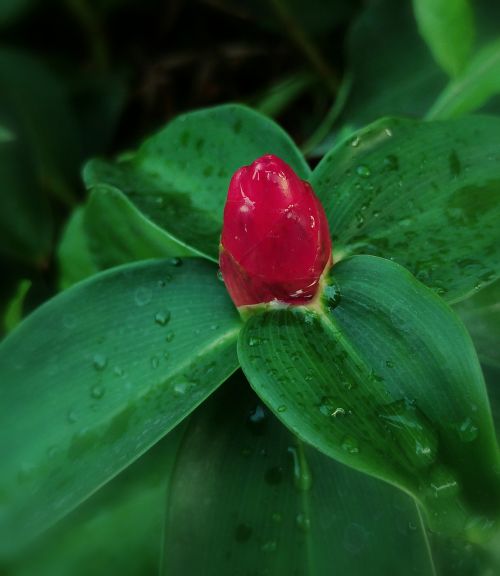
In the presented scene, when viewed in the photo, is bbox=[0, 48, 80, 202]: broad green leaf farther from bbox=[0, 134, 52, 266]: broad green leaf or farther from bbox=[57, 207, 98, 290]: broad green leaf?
bbox=[57, 207, 98, 290]: broad green leaf

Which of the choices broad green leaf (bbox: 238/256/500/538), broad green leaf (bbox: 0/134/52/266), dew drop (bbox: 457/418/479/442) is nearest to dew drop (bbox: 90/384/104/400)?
broad green leaf (bbox: 238/256/500/538)

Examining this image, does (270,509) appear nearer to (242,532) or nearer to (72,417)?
(242,532)

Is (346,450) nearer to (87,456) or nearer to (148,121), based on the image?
(87,456)

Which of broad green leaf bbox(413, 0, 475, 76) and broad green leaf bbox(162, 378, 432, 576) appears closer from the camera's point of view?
broad green leaf bbox(162, 378, 432, 576)

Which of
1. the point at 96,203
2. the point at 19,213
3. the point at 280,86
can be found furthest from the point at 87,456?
the point at 280,86

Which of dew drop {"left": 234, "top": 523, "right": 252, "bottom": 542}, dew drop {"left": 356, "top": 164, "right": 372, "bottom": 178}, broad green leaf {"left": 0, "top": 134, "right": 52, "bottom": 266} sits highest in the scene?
dew drop {"left": 356, "top": 164, "right": 372, "bottom": 178}

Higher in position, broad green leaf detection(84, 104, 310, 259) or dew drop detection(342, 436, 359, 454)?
broad green leaf detection(84, 104, 310, 259)

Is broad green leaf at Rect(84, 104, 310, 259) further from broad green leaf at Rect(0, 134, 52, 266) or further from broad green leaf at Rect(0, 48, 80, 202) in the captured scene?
broad green leaf at Rect(0, 48, 80, 202)

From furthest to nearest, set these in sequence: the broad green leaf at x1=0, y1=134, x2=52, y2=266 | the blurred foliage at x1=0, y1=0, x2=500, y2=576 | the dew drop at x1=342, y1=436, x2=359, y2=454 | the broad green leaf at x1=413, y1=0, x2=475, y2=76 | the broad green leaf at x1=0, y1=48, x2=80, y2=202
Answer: the broad green leaf at x1=0, y1=48, x2=80, y2=202, the broad green leaf at x1=0, y1=134, x2=52, y2=266, the broad green leaf at x1=413, y1=0, x2=475, y2=76, the blurred foliage at x1=0, y1=0, x2=500, y2=576, the dew drop at x1=342, y1=436, x2=359, y2=454

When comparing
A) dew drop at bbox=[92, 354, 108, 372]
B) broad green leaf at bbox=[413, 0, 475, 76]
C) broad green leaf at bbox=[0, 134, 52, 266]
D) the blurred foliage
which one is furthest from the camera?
broad green leaf at bbox=[0, 134, 52, 266]
